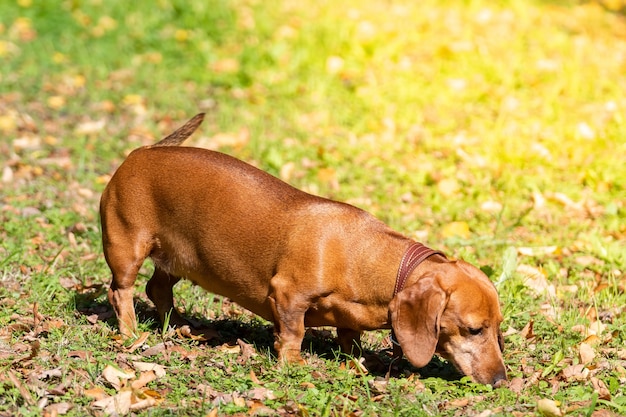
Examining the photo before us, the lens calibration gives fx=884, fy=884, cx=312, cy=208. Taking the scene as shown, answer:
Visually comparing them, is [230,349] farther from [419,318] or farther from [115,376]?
[419,318]

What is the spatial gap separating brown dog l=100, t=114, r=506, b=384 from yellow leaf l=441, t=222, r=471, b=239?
189 cm

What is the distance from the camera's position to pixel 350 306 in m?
4.39

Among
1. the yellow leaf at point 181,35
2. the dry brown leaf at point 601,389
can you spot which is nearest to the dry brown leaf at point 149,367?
the dry brown leaf at point 601,389

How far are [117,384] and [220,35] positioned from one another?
6.31 metres

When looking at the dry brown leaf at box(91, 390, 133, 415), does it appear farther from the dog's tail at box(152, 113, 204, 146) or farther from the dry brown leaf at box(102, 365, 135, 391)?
the dog's tail at box(152, 113, 204, 146)

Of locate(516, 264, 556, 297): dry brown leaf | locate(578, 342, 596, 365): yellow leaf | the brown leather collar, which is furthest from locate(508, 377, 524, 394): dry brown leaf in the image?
locate(516, 264, 556, 297): dry brown leaf

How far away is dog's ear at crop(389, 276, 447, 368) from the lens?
13.5ft

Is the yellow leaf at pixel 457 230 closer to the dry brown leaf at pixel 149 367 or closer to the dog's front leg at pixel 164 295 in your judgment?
the dog's front leg at pixel 164 295

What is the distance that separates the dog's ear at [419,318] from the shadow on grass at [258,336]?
11.6 inches

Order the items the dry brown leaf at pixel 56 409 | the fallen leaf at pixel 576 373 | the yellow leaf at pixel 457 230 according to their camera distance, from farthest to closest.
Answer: the yellow leaf at pixel 457 230 → the fallen leaf at pixel 576 373 → the dry brown leaf at pixel 56 409

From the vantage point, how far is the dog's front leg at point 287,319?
172 inches

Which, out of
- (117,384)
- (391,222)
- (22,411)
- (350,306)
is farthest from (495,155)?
(22,411)

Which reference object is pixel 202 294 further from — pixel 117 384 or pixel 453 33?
pixel 453 33

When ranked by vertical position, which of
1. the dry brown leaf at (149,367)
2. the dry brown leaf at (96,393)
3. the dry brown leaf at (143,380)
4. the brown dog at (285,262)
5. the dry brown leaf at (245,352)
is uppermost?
the brown dog at (285,262)
